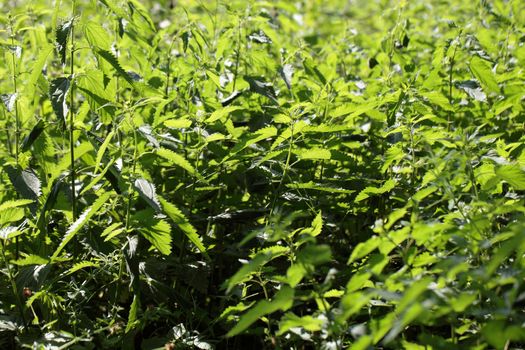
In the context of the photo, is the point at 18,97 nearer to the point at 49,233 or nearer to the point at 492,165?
the point at 49,233

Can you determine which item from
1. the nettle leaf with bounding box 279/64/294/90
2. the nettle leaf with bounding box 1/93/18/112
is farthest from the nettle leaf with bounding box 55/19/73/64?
the nettle leaf with bounding box 279/64/294/90

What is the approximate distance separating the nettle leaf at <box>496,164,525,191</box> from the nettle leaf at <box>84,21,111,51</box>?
1.30m

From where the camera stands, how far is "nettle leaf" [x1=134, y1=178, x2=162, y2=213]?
5.61 ft

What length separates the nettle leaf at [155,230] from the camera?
6.05ft

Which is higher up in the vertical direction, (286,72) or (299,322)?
(286,72)

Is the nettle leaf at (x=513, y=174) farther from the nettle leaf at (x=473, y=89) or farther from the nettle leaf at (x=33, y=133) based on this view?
the nettle leaf at (x=33, y=133)

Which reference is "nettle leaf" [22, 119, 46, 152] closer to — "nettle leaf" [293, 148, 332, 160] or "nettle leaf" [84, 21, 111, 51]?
"nettle leaf" [84, 21, 111, 51]

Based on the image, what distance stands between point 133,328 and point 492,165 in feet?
4.13

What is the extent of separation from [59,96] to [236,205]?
81 centimetres

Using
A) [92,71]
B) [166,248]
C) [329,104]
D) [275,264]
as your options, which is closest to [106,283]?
[166,248]

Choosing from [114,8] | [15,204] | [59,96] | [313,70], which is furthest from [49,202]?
[313,70]

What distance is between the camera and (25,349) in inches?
79.0

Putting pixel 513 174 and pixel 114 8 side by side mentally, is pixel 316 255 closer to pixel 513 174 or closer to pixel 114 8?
pixel 513 174

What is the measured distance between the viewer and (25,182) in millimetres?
2045
